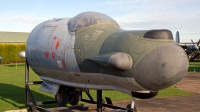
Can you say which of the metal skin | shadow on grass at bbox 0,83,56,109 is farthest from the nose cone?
shadow on grass at bbox 0,83,56,109

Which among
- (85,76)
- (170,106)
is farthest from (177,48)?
(170,106)

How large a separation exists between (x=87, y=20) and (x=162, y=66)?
303cm

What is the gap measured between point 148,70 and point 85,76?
2.14m

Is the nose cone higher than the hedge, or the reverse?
the nose cone

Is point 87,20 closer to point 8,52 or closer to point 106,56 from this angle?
point 106,56

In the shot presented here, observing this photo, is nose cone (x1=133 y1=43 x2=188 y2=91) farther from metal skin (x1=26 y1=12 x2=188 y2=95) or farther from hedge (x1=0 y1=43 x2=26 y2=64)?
hedge (x1=0 y1=43 x2=26 y2=64)

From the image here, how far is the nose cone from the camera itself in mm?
5992

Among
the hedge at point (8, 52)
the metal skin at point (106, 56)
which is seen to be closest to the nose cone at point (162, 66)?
the metal skin at point (106, 56)

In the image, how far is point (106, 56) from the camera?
673cm

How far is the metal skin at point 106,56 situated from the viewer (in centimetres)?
611

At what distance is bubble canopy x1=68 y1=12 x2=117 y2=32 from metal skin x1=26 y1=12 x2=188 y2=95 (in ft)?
0.13

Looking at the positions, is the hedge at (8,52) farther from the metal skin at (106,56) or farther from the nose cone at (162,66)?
the nose cone at (162,66)

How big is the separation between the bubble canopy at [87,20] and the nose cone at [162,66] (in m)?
2.46

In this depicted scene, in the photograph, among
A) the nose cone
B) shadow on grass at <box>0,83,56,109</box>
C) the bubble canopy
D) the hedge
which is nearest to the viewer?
the nose cone
